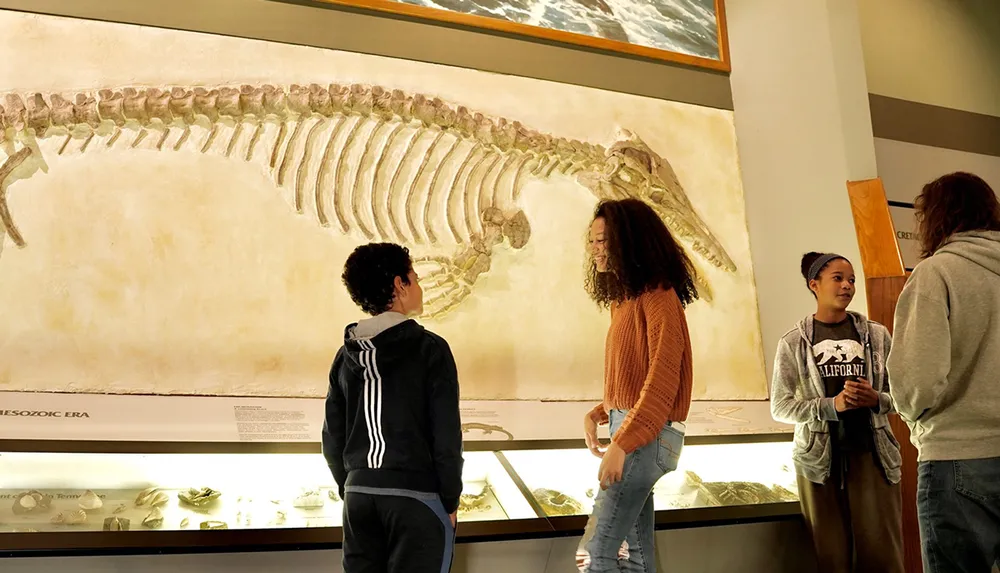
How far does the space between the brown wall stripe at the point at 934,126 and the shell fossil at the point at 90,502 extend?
227 inches

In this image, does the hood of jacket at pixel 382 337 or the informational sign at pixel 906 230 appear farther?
the informational sign at pixel 906 230

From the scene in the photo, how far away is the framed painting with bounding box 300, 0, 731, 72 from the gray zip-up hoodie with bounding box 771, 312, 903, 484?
260 cm

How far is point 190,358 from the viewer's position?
Result: 364 centimetres

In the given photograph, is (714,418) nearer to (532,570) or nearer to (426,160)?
(532,570)

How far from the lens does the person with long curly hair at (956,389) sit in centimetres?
210

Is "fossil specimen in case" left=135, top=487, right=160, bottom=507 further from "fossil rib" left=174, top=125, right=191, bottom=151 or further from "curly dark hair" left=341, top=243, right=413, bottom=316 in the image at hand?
"fossil rib" left=174, top=125, right=191, bottom=151

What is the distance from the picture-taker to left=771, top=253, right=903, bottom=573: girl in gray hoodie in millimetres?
3066

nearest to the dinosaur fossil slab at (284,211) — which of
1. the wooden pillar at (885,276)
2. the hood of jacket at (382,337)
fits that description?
the wooden pillar at (885,276)

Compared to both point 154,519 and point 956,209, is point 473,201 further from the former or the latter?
point 956,209

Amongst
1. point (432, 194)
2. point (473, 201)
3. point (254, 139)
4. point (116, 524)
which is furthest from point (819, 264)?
point (116, 524)

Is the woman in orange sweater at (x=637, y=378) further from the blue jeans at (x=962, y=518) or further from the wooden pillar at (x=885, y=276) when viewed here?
the wooden pillar at (x=885, y=276)

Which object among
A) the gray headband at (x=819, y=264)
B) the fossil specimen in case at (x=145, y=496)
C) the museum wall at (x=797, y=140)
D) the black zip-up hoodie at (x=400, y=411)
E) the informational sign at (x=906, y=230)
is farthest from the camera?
the informational sign at (x=906, y=230)

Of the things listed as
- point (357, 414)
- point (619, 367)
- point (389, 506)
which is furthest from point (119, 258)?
point (619, 367)

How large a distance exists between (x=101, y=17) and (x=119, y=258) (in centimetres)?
135
